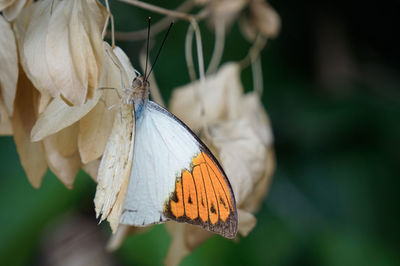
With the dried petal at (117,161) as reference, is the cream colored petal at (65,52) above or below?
above

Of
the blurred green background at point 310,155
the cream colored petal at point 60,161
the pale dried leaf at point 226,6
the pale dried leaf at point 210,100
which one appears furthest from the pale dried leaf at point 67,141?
the blurred green background at point 310,155

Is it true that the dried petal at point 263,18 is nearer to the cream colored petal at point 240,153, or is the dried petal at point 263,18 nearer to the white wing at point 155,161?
the cream colored petal at point 240,153

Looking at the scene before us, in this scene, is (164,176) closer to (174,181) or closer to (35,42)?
(174,181)

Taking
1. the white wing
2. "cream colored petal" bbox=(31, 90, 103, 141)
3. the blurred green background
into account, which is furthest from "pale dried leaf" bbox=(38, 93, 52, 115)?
the blurred green background

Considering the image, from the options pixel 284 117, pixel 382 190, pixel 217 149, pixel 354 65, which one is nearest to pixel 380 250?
pixel 382 190

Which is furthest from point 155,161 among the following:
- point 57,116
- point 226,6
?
point 226,6

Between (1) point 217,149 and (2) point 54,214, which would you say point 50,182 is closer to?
(2) point 54,214
